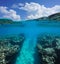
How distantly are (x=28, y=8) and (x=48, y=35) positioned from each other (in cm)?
56

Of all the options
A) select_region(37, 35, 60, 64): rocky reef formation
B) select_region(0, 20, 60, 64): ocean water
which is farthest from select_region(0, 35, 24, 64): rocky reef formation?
select_region(37, 35, 60, 64): rocky reef formation

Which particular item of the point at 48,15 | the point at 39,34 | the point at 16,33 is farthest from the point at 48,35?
the point at 16,33

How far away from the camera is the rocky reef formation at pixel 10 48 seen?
2564 mm

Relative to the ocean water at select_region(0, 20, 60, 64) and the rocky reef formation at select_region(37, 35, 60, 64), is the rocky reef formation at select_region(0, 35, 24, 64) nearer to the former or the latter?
the ocean water at select_region(0, 20, 60, 64)

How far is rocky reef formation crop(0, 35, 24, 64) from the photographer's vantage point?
101 inches

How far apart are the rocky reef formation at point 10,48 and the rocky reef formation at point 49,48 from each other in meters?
0.33

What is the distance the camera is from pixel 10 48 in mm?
2582

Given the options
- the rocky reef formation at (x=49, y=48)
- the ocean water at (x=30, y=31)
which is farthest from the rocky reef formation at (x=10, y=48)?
the rocky reef formation at (x=49, y=48)

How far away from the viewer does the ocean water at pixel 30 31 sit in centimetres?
252

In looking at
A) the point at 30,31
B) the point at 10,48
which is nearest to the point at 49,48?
the point at 30,31

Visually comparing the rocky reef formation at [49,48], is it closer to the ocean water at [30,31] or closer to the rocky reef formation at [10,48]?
the ocean water at [30,31]

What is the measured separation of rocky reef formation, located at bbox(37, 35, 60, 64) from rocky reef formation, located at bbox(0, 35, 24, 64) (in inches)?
12.9

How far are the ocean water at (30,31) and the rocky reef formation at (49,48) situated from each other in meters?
0.08

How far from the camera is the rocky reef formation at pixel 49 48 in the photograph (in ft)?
8.18
